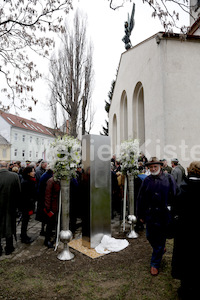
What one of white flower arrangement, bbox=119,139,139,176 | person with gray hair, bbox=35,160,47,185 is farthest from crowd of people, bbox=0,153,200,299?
person with gray hair, bbox=35,160,47,185

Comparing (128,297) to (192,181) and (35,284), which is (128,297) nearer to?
(35,284)

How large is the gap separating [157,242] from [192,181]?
1.53 metres

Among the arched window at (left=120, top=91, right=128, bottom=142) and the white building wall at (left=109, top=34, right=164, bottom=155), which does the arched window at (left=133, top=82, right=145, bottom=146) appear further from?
the arched window at (left=120, top=91, right=128, bottom=142)

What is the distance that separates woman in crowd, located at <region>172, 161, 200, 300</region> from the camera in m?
2.91

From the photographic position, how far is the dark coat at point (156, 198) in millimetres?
3910

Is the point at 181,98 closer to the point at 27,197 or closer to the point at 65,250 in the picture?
the point at 27,197

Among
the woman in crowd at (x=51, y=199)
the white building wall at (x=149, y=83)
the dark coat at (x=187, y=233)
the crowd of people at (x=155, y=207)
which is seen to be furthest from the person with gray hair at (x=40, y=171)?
the white building wall at (x=149, y=83)

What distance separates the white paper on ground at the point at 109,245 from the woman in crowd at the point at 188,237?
2.17 m

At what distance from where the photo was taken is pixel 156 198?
155 inches

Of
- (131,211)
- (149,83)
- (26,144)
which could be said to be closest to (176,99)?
(149,83)

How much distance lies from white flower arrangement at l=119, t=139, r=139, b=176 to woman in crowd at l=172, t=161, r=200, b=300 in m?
3.28

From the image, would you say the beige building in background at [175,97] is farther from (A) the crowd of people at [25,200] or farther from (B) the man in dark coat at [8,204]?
(B) the man in dark coat at [8,204]

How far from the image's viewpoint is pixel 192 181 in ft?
9.67

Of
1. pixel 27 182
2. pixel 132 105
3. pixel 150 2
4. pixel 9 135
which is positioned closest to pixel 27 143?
pixel 9 135
